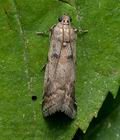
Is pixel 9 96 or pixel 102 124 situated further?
pixel 102 124

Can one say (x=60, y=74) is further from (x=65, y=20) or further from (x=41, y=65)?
(x=65, y=20)

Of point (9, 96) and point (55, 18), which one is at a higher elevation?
point (55, 18)

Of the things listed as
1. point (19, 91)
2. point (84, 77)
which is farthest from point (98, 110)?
point (19, 91)

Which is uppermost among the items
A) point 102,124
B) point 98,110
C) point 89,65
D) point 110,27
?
point 110,27

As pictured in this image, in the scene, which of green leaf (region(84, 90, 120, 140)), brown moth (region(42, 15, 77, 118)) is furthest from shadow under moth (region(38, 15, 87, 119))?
green leaf (region(84, 90, 120, 140))

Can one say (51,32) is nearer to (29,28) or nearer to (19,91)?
(29,28)

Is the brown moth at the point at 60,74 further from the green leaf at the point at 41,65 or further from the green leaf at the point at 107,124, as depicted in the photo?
the green leaf at the point at 107,124

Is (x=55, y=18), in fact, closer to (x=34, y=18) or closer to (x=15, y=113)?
(x=34, y=18)
